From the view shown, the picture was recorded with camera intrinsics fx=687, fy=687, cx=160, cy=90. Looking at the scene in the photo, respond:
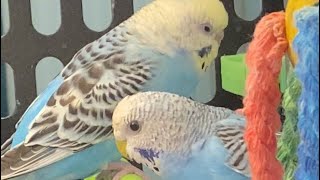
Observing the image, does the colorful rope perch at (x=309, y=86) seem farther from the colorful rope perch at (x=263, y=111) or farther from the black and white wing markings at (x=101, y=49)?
the black and white wing markings at (x=101, y=49)

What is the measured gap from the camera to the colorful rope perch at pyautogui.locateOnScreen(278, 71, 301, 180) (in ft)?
1.17

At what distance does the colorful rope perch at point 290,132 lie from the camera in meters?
0.36

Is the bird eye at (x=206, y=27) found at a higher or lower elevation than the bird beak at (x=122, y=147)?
higher

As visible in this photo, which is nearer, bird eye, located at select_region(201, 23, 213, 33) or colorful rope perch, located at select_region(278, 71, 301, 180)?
colorful rope perch, located at select_region(278, 71, 301, 180)

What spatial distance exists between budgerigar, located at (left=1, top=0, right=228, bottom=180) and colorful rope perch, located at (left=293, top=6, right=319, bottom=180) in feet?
0.63

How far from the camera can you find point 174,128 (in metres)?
0.43

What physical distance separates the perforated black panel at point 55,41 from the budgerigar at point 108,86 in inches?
1.6

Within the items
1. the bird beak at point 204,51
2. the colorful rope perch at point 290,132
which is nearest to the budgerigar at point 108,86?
the bird beak at point 204,51

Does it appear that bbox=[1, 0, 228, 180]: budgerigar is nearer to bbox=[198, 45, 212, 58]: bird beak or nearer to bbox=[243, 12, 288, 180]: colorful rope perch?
bbox=[198, 45, 212, 58]: bird beak

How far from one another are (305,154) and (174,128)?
0.16 metres

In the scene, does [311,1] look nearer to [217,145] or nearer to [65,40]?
[217,145]

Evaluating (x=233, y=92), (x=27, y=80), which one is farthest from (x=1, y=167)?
(x=233, y=92)

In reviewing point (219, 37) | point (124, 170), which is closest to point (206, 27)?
point (219, 37)

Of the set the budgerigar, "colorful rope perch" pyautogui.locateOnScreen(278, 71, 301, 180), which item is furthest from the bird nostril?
"colorful rope perch" pyautogui.locateOnScreen(278, 71, 301, 180)
